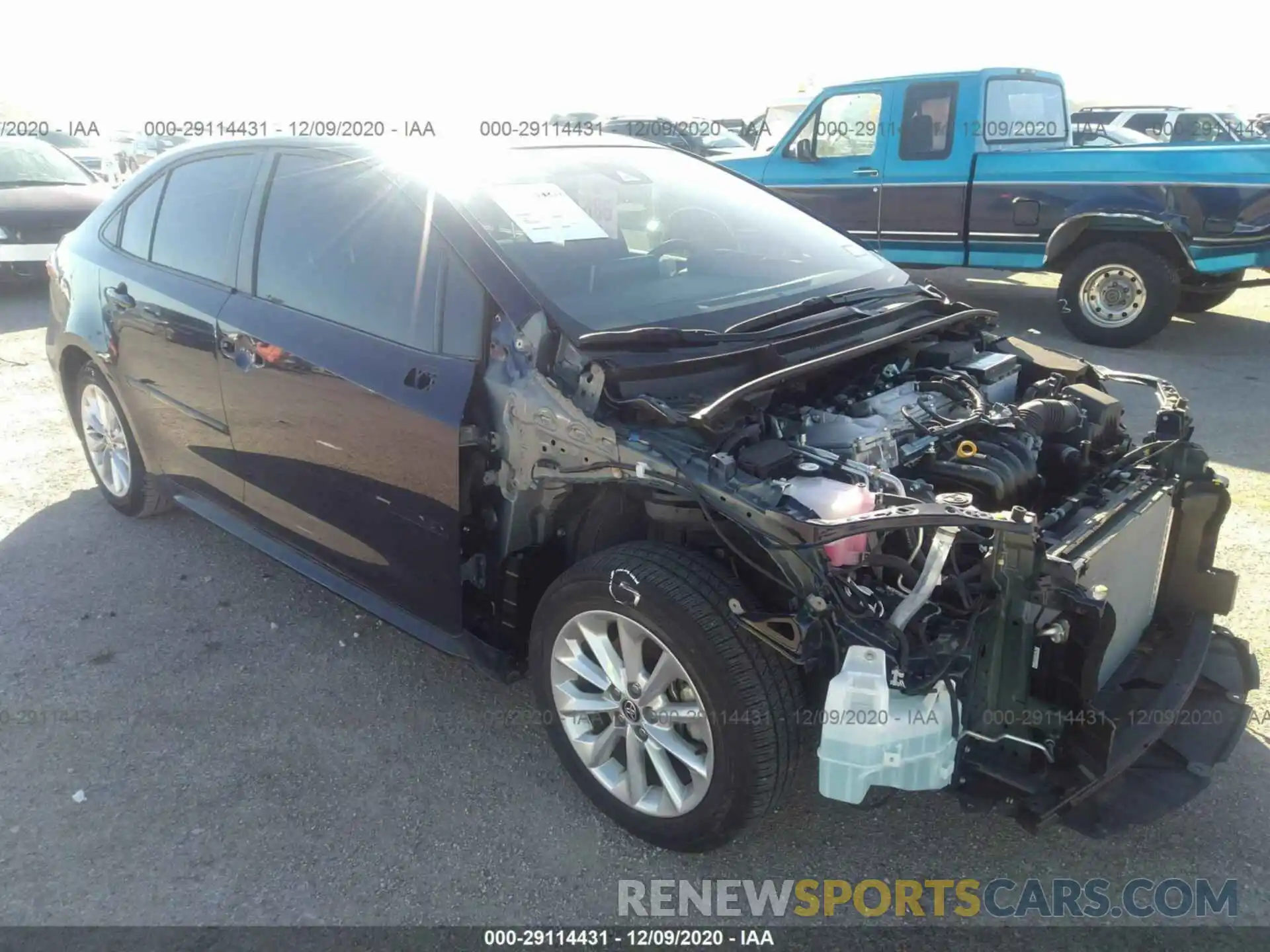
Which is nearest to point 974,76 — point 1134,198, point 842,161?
point 842,161

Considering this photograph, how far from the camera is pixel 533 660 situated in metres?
2.81

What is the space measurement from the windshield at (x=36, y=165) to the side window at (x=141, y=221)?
286 inches

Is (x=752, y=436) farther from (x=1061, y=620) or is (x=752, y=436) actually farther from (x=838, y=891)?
(x=838, y=891)

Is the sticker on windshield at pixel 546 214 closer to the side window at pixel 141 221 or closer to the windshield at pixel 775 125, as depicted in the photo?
the side window at pixel 141 221

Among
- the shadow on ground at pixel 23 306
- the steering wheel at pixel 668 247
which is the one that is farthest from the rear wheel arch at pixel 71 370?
the shadow on ground at pixel 23 306

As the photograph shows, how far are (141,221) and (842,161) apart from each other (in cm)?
658

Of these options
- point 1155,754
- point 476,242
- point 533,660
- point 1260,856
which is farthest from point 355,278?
point 1260,856

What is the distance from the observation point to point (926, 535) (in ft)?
8.10

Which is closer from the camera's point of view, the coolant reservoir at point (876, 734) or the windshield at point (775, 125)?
the coolant reservoir at point (876, 734)

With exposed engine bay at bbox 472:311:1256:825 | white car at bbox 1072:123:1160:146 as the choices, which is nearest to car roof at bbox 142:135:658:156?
exposed engine bay at bbox 472:311:1256:825

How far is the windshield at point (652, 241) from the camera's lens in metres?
2.95

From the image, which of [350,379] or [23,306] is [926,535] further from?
[23,306]

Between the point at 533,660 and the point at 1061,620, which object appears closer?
the point at 1061,620

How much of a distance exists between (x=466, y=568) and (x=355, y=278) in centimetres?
103
